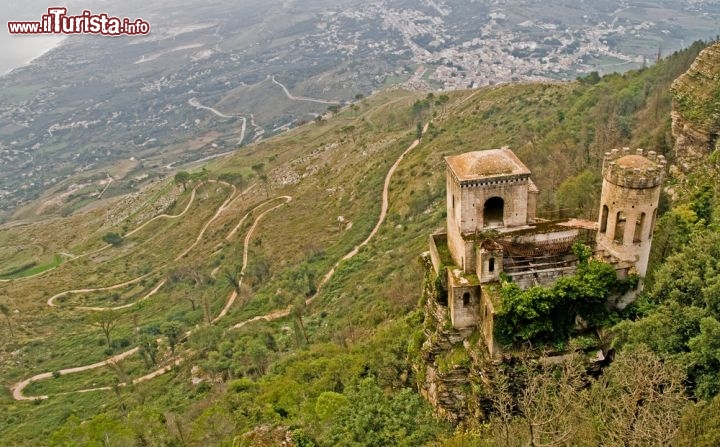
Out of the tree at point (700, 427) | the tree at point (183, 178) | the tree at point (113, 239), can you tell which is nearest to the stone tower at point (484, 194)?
the tree at point (700, 427)

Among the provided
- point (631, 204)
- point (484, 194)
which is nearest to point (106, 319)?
point (484, 194)

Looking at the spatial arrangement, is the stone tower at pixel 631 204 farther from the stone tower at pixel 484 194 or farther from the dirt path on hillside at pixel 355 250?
the dirt path on hillside at pixel 355 250

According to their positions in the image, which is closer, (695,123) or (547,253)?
(547,253)

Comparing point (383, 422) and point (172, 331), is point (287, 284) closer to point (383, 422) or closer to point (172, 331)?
point (172, 331)

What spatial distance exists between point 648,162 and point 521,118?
6205cm

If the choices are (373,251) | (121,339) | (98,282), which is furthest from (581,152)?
(98,282)

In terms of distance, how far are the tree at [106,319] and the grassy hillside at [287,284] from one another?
73cm

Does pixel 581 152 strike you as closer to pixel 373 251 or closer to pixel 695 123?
pixel 695 123

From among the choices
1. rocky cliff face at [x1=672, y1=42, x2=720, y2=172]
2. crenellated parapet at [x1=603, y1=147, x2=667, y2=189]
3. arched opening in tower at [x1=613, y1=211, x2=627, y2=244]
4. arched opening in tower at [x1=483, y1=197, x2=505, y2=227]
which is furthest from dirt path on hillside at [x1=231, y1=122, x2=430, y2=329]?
crenellated parapet at [x1=603, y1=147, x2=667, y2=189]

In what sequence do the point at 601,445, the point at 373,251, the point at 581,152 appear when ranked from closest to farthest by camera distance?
the point at 601,445 < the point at 581,152 < the point at 373,251

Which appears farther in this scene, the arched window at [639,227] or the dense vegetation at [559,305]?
the arched window at [639,227]

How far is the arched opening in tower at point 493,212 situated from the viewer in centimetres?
2894

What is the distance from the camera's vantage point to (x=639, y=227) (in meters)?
25.7

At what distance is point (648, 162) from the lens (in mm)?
25109
